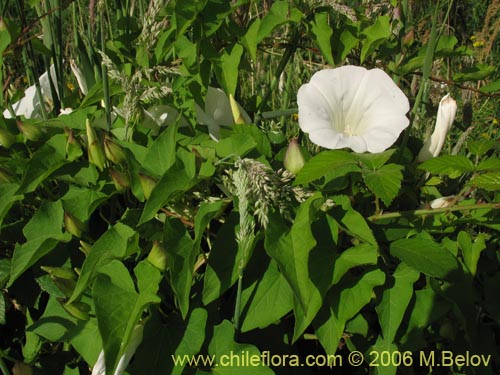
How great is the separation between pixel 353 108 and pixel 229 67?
0.30 m

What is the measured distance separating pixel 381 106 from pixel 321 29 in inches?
8.2

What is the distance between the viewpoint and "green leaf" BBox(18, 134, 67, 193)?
1.04m

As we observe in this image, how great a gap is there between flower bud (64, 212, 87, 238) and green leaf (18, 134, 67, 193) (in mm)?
86

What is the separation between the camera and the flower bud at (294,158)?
1054 mm

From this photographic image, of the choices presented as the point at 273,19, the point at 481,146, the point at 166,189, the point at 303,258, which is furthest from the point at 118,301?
the point at 481,146

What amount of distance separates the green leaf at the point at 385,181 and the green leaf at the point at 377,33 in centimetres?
35

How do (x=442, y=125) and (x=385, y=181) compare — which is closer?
(x=385, y=181)

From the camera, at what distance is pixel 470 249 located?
3.49ft

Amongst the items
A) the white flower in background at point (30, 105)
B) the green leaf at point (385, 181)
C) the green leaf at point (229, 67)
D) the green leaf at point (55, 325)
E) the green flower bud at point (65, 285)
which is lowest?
the green leaf at point (55, 325)

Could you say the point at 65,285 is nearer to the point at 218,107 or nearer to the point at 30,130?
the point at 30,130

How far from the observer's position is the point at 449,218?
1.14 m

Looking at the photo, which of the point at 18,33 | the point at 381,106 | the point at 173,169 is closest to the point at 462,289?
the point at 381,106

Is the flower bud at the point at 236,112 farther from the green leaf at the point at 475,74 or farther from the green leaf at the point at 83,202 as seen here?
the green leaf at the point at 475,74

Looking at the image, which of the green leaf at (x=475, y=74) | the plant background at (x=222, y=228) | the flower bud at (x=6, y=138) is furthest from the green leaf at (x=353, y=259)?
the flower bud at (x=6, y=138)
